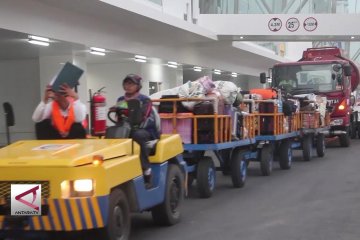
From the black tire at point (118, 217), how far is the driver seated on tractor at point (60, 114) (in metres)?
1.10

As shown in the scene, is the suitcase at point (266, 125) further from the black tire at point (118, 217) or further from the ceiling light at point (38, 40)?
the black tire at point (118, 217)

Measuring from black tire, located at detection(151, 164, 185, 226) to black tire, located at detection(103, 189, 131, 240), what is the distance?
3.95 feet

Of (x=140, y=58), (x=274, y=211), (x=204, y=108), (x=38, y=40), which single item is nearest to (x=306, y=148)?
(x=204, y=108)

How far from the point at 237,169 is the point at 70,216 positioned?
589 cm

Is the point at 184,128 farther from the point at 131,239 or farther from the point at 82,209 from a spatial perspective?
the point at 82,209

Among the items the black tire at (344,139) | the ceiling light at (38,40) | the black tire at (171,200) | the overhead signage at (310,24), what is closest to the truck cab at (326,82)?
the black tire at (344,139)

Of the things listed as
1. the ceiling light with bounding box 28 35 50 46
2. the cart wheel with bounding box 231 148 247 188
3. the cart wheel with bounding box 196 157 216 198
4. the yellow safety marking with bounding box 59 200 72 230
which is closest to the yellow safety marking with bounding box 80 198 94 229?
the yellow safety marking with bounding box 59 200 72 230

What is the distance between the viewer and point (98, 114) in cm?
677

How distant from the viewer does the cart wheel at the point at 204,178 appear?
31.5 ft

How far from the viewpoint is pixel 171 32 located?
21906 millimetres

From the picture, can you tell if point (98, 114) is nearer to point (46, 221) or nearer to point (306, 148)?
point (46, 221)

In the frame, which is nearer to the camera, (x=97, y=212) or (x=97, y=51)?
(x=97, y=212)

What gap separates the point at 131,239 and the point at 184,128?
3.40m

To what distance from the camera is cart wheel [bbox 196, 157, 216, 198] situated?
9594 mm
